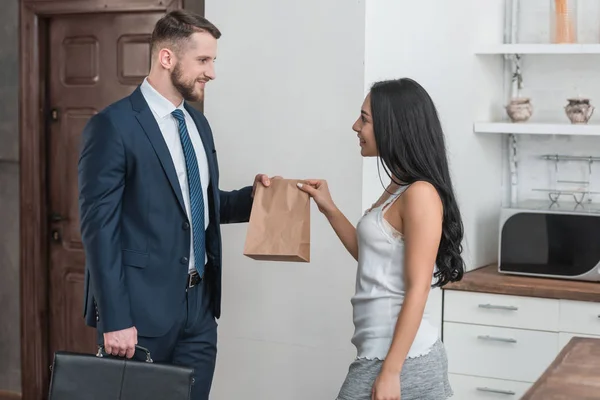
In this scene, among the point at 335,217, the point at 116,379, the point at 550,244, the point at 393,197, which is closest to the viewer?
the point at 393,197

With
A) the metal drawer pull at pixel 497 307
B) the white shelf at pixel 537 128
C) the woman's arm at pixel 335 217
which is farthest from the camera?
the white shelf at pixel 537 128

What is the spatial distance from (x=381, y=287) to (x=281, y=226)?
18.2 inches

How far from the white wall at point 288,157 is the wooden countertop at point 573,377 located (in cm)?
114

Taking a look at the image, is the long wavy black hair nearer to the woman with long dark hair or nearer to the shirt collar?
the woman with long dark hair

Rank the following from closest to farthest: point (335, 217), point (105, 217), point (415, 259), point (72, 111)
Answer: point (415, 259) → point (105, 217) → point (335, 217) → point (72, 111)

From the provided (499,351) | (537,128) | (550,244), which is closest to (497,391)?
(499,351)

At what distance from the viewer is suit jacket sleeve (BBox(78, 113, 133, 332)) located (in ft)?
8.04

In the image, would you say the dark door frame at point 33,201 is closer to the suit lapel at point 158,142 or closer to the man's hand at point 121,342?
the suit lapel at point 158,142

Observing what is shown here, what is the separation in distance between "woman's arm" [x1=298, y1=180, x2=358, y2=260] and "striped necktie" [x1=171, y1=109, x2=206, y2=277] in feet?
0.98

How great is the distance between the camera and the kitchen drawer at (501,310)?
10.7ft

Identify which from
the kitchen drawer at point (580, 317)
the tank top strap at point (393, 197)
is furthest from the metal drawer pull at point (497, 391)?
the tank top strap at point (393, 197)

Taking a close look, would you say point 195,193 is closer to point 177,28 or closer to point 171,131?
point 171,131

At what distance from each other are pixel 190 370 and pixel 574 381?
0.98 m

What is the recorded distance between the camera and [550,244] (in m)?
3.44
